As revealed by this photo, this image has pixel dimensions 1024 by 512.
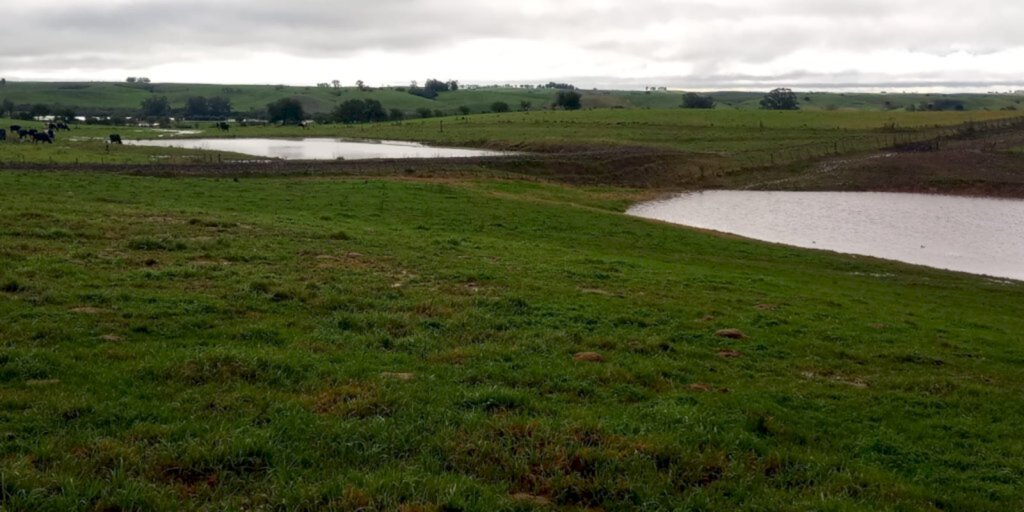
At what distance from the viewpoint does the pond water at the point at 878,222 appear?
36156mm

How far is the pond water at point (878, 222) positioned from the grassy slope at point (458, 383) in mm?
16218

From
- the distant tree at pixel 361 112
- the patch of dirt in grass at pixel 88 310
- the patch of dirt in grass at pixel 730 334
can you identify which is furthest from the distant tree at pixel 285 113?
the patch of dirt in grass at pixel 730 334

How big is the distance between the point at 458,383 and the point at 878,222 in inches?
1690

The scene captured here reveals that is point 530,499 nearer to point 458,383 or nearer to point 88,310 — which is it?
point 458,383

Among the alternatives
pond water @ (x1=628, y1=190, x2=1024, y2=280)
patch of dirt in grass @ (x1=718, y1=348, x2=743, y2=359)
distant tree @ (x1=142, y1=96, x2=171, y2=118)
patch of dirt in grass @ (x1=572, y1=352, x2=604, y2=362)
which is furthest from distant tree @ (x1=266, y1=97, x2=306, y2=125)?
patch of dirt in grass @ (x1=572, y1=352, x2=604, y2=362)

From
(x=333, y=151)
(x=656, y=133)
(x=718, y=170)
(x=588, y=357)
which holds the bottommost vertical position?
(x=588, y=357)

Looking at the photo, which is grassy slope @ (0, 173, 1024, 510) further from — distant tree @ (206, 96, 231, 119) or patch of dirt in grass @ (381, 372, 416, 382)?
distant tree @ (206, 96, 231, 119)

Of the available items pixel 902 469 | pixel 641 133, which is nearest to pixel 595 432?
pixel 902 469

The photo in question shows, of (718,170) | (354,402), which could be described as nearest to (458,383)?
(354,402)

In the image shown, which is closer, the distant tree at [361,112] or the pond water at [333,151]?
the pond water at [333,151]

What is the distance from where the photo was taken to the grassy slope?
711 cm

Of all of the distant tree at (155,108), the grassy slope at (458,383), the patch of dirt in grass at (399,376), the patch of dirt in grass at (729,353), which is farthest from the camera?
the distant tree at (155,108)

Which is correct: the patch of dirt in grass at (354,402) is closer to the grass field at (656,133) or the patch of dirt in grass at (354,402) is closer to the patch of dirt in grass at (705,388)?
the patch of dirt in grass at (705,388)

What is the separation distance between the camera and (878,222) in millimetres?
Result: 46125
